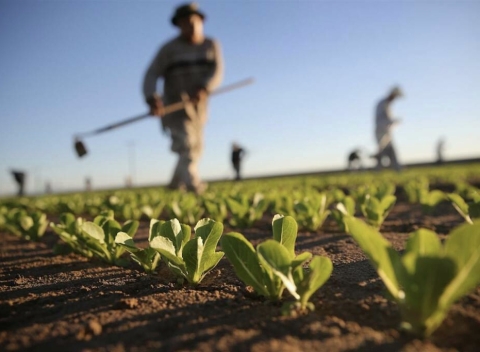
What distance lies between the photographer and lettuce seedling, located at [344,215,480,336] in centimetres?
67

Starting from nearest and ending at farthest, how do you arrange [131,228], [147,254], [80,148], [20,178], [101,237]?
[147,254]
[101,237]
[131,228]
[80,148]
[20,178]

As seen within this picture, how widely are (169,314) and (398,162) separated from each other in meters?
12.1

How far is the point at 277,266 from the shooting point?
0.89 meters

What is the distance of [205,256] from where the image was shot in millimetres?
1156

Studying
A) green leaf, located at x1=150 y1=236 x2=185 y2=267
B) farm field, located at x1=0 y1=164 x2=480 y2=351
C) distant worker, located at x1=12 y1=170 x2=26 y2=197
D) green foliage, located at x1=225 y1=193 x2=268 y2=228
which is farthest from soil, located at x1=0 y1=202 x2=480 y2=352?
distant worker, located at x1=12 y1=170 x2=26 y2=197

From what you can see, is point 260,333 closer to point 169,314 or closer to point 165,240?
point 169,314

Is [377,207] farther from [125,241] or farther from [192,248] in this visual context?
[125,241]

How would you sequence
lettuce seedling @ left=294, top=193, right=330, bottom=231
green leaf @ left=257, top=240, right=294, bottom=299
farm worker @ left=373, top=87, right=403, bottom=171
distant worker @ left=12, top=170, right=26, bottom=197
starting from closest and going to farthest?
green leaf @ left=257, top=240, right=294, bottom=299, lettuce seedling @ left=294, top=193, right=330, bottom=231, farm worker @ left=373, top=87, right=403, bottom=171, distant worker @ left=12, top=170, right=26, bottom=197

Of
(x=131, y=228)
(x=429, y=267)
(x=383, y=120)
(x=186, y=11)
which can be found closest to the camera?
(x=429, y=267)

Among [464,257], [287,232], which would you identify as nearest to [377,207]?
[287,232]

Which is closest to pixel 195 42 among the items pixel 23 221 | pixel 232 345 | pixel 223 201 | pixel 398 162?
pixel 223 201

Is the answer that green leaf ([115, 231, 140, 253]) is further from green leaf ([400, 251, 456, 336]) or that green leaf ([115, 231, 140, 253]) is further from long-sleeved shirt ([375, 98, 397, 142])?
long-sleeved shirt ([375, 98, 397, 142])

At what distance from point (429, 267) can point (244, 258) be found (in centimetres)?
50

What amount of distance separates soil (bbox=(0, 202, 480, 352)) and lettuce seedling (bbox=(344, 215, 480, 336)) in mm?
75
